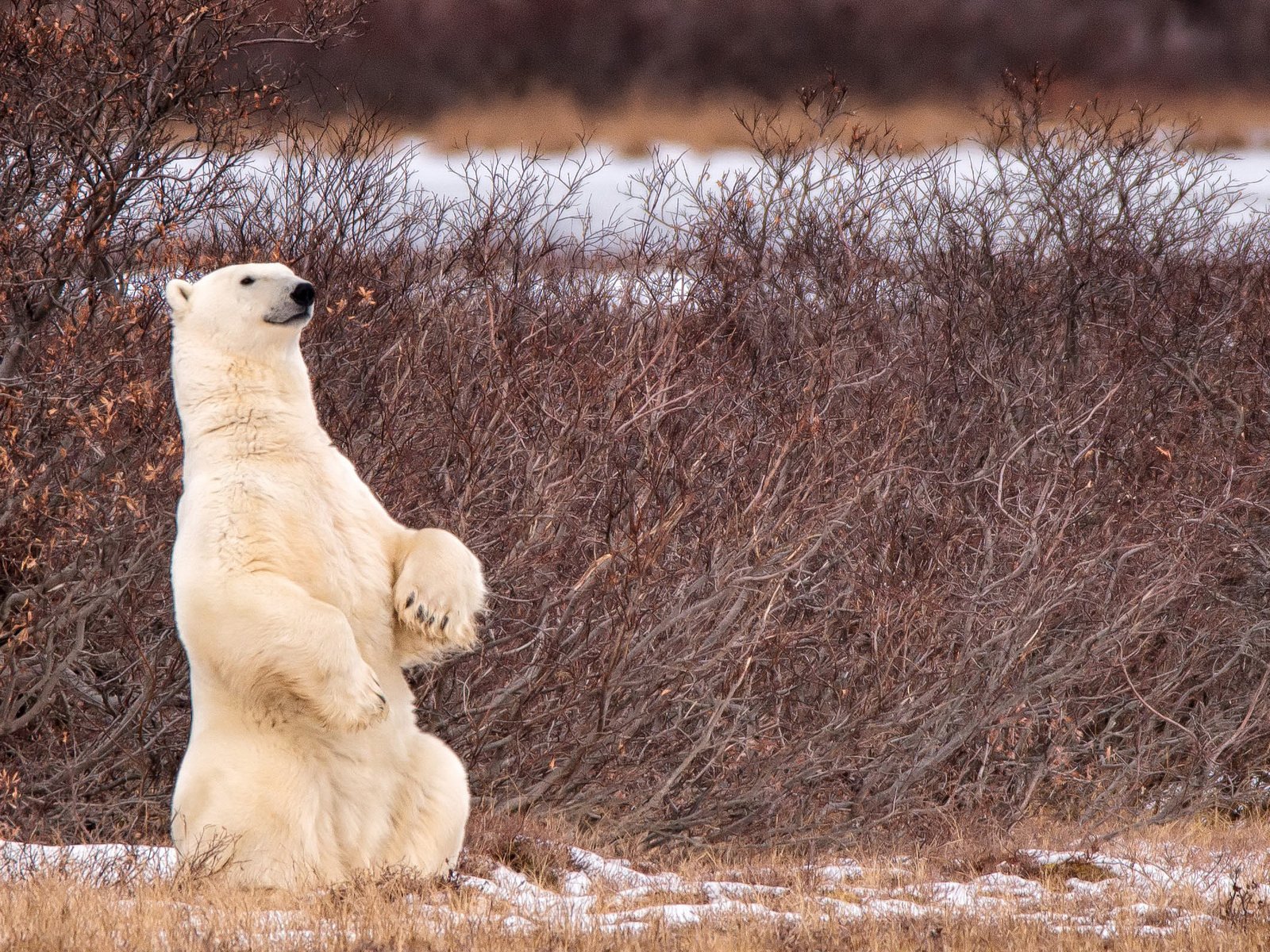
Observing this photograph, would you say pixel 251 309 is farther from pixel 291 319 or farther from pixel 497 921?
pixel 497 921

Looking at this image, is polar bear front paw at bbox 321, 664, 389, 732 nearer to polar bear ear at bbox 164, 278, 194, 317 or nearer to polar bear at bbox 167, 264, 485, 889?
polar bear at bbox 167, 264, 485, 889

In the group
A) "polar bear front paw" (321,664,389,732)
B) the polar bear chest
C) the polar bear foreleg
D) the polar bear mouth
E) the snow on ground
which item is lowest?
the snow on ground

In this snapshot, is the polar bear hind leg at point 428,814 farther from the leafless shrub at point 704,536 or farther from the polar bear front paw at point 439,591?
the leafless shrub at point 704,536

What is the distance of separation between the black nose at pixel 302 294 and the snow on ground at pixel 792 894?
5.87ft

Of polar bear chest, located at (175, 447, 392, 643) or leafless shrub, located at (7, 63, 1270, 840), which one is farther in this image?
leafless shrub, located at (7, 63, 1270, 840)

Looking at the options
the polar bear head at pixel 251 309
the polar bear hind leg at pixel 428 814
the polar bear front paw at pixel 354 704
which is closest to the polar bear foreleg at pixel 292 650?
the polar bear front paw at pixel 354 704

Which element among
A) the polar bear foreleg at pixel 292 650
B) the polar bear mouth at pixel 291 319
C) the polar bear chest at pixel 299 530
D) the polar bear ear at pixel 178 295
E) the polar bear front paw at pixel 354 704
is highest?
the polar bear ear at pixel 178 295

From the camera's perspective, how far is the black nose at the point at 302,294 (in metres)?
4.21

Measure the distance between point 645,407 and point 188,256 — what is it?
2.65 metres

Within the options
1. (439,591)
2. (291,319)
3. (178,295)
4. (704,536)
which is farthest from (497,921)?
(704,536)

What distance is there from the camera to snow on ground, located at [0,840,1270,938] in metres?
4.20

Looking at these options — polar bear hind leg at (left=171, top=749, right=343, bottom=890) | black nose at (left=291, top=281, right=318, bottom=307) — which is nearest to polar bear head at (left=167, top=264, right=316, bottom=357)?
black nose at (left=291, top=281, right=318, bottom=307)

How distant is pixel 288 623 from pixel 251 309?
101 cm

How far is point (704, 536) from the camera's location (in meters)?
9.12
